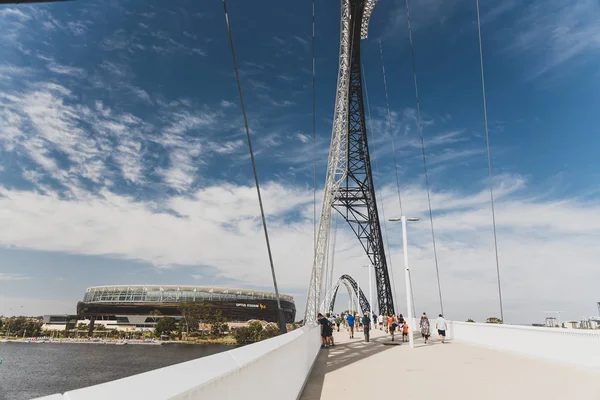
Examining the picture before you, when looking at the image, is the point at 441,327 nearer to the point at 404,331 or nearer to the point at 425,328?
the point at 425,328

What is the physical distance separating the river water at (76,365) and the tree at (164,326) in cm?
399

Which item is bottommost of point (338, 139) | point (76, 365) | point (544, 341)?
point (76, 365)

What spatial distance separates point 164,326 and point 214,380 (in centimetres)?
11836

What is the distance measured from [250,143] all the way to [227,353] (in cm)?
556

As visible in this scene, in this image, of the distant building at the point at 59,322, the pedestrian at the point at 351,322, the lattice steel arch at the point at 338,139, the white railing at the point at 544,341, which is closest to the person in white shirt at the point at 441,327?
the white railing at the point at 544,341

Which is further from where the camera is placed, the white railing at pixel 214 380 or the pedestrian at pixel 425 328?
the pedestrian at pixel 425 328

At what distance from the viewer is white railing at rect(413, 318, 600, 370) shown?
949 cm

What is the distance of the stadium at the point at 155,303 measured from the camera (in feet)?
389

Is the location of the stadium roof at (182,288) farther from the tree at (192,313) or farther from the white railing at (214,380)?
the white railing at (214,380)

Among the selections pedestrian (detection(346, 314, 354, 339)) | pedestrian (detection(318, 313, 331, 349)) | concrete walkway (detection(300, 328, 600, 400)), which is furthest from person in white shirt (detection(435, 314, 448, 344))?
concrete walkway (detection(300, 328, 600, 400))

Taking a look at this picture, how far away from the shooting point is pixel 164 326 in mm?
109000

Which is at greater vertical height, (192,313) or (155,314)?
(192,313)

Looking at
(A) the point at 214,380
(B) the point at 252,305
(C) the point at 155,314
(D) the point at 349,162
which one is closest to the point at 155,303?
(C) the point at 155,314

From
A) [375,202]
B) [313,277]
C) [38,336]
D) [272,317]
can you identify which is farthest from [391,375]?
[38,336]
